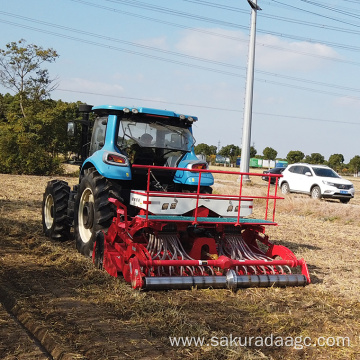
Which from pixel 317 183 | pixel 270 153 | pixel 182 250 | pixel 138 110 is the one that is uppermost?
pixel 270 153

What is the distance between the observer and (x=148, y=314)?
4.63m

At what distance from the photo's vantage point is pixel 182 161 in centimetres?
727

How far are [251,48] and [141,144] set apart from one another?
19349 millimetres

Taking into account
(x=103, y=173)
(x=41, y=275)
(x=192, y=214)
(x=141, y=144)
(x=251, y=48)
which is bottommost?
(x=41, y=275)

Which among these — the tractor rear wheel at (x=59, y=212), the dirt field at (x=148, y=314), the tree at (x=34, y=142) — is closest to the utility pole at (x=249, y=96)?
the tree at (x=34, y=142)

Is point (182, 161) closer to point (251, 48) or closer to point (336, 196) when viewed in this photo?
point (336, 196)

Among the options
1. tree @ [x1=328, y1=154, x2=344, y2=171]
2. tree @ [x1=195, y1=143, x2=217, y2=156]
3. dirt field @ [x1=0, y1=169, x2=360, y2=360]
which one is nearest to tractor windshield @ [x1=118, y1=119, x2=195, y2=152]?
dirt field @ [x1=0, y1=169, x2=360, y2=360]

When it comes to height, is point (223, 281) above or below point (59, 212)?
below

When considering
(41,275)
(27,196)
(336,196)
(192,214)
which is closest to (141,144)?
(192,214)

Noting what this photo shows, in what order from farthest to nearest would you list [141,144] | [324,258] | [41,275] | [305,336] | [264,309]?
1. [324,258]
2. [141,144]
3. [41,275]
4. [264,309]
5. [305,336]

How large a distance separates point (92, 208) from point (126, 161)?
32.9 inches

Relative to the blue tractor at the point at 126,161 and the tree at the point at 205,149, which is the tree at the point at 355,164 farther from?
the blue tractor at the point at 126,161

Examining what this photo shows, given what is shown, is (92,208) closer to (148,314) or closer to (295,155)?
(148,314)

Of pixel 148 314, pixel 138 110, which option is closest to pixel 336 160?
pixel 138 110
